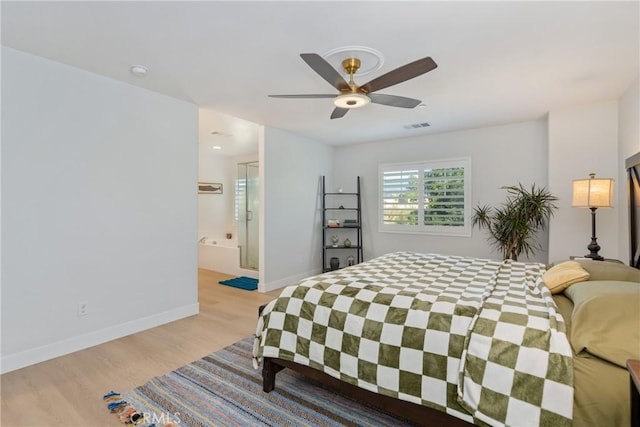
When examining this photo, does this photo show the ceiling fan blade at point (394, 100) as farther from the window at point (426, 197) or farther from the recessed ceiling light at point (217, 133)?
the recessed ceiling light at point (217, 133)

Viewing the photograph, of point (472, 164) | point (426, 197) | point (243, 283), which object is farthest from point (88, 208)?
point (472, 164)

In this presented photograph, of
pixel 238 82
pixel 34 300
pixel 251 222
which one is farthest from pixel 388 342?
pixel 251 222

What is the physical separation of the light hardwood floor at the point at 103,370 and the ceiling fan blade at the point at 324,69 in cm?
245

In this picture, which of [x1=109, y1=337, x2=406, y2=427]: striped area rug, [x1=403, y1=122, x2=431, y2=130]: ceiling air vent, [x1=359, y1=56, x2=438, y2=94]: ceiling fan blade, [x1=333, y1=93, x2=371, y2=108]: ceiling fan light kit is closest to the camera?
[x1=109, y1=337, x2=406, y2=427]: striped area rug

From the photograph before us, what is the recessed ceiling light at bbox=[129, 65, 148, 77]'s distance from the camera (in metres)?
2.75

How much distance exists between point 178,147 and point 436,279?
306 centimetres

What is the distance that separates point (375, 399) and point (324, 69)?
204 centimetres

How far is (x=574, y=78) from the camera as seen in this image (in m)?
2.96

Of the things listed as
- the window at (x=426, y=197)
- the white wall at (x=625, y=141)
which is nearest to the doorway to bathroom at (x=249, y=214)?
the window at (x=426, y=197)

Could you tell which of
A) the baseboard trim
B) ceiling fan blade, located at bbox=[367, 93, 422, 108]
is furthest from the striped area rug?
ceiling fan blade, located at bbox=[367, 93, 422, 108]

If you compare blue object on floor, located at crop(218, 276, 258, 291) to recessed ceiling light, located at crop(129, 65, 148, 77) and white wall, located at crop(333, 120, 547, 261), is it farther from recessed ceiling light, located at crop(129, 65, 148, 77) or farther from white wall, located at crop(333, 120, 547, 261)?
recessed ceiling light, located at crop(129, 65, 148, 77)

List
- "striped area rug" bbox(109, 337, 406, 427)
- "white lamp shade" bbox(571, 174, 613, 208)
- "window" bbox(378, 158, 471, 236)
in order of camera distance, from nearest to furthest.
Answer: "striped area rug" bbox(109, 337, 406, 427) → "white lamp shade" bbox(571, 174, 613, 208) → "window" bbox(378, 158, 471, 236)

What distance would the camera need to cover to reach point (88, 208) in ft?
9.51

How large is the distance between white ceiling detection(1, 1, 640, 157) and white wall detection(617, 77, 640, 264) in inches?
5.5
